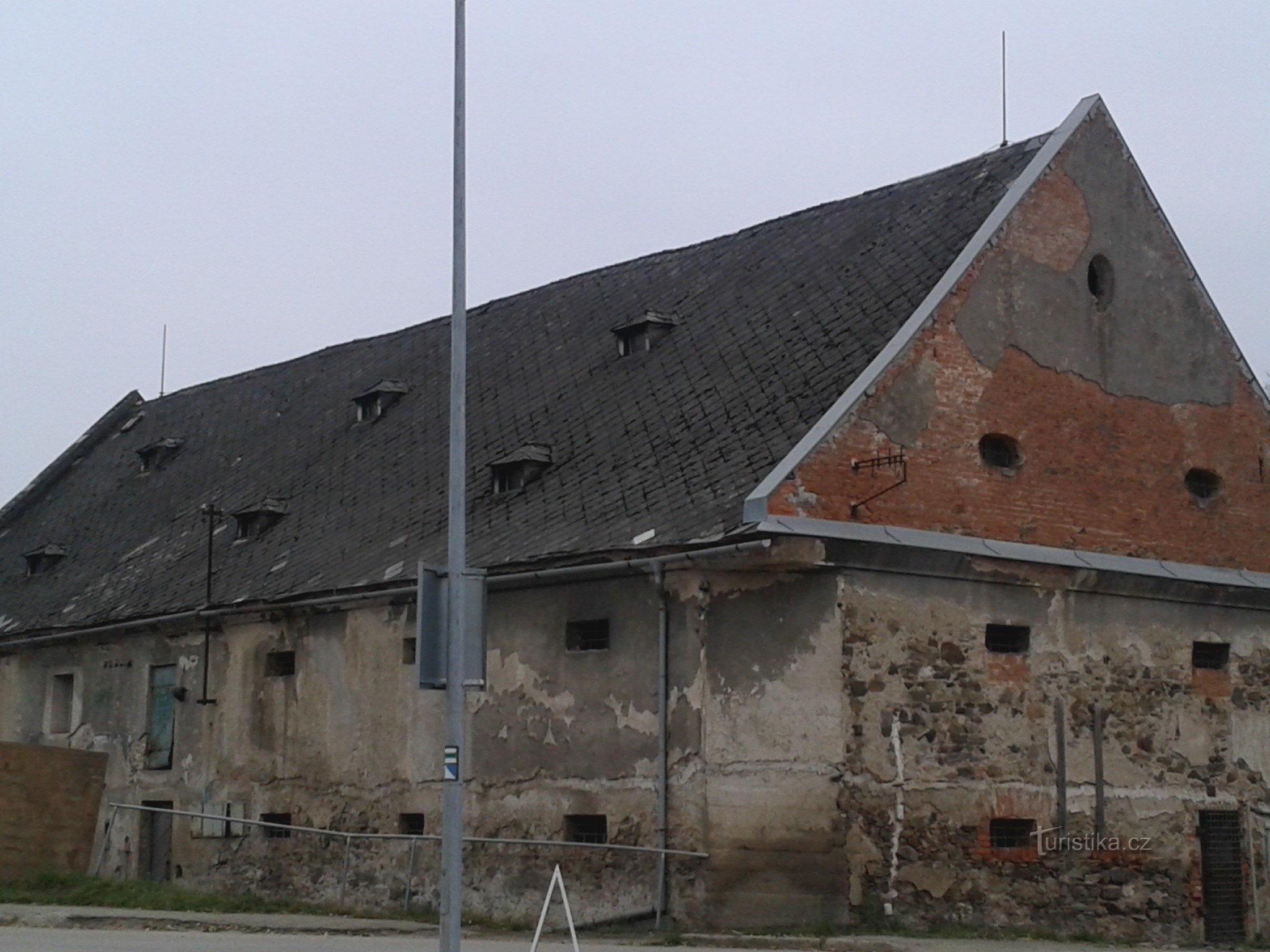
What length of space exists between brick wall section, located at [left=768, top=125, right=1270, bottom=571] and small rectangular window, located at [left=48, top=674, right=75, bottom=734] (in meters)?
15.6

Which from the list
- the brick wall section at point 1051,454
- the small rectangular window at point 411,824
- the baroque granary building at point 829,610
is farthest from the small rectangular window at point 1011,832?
the small rectangular window at point 411,824

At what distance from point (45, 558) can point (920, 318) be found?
773 inches

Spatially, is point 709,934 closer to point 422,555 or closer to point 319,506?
point 422,555

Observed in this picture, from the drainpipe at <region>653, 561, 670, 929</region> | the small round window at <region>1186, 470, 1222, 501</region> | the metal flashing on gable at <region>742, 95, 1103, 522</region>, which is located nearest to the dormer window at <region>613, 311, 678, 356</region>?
the metal flashing on gable at <region>742, 95, 1103, 522</region>

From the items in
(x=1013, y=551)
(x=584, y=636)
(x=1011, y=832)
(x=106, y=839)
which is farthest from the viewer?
(x=106, y=839)

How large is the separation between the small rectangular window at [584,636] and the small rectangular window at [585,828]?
1.98 m

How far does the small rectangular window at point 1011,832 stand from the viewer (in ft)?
66.4

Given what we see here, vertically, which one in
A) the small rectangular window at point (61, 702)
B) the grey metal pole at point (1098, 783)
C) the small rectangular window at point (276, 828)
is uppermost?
the small rectangular window at point (61, 702)

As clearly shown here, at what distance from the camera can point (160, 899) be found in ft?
72.8

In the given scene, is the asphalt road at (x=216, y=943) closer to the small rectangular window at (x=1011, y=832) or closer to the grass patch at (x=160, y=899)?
the grass patch at (x=160, y=899)

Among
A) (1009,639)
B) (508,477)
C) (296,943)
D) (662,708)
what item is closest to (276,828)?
(508,477)

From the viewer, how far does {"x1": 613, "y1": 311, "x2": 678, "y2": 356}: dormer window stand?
25.6 m

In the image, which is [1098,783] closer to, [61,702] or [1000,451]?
[1000,451]

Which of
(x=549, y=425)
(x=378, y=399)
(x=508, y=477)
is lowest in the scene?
(x=508, y=477)
